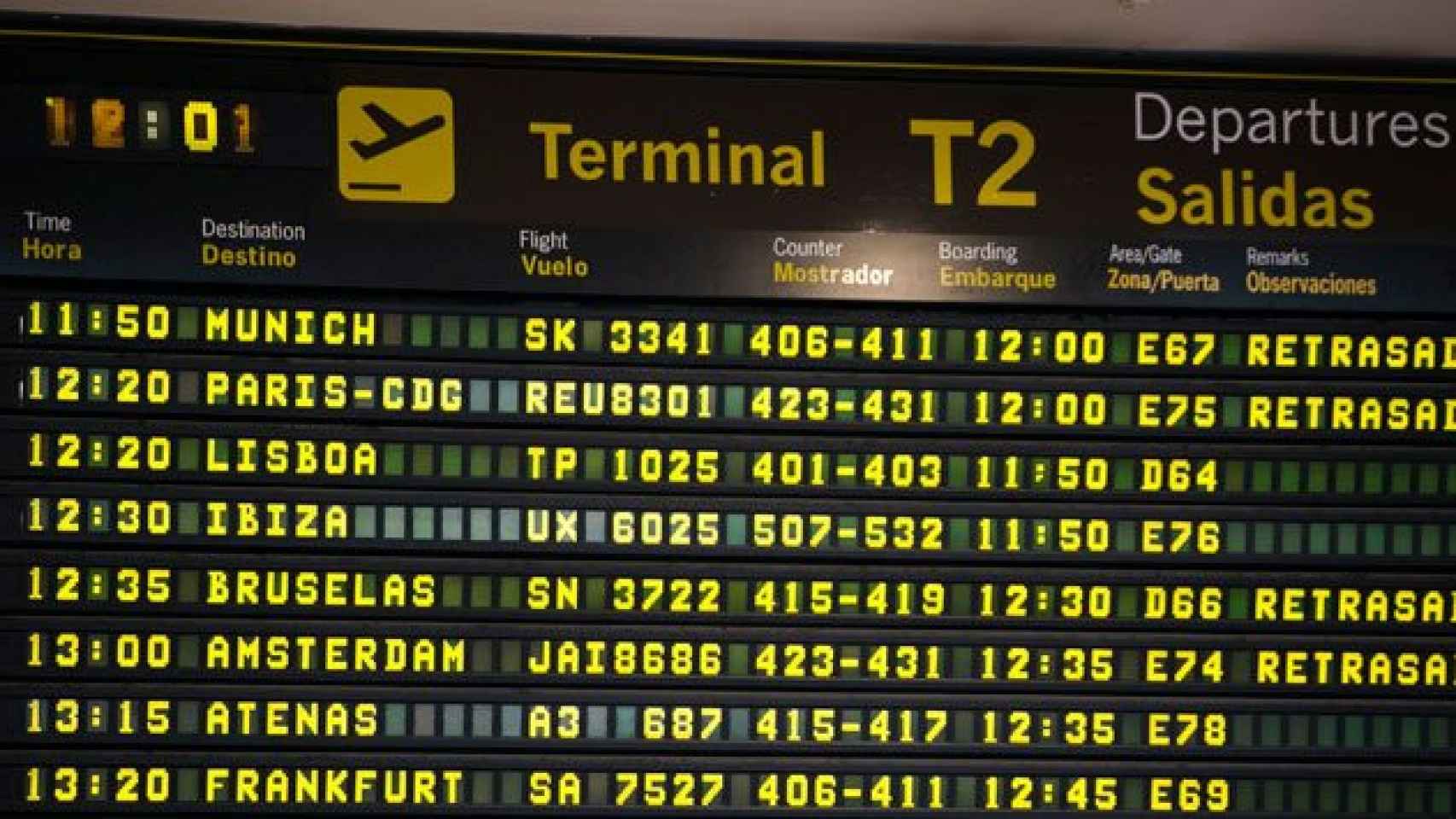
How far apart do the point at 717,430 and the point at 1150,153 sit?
1.42m

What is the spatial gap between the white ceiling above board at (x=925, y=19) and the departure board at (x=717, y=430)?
0.08 meters

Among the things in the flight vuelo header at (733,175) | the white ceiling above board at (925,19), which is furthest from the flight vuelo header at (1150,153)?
the white ceiling above board at (925,19)

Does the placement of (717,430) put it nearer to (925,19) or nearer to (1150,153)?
(925,19)

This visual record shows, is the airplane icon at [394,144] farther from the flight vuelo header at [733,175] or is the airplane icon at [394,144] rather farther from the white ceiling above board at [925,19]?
the white ceiling above board at [925,19]

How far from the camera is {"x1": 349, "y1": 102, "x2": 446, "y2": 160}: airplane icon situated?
543cm

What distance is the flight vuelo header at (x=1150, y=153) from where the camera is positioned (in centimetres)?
548

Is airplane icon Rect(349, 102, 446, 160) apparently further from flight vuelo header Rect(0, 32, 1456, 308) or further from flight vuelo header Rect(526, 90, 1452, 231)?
flight vuelo header Rect(526, 90, 1452, 231)

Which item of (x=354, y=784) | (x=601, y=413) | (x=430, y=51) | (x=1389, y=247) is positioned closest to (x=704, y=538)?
(x=601, y=413)

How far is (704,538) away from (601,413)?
0.44 metres

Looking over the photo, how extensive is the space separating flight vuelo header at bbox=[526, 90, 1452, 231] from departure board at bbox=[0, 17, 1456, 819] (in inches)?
0.5

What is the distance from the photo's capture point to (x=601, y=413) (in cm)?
548

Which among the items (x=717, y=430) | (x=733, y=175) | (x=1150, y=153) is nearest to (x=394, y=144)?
(x=733, y=175)

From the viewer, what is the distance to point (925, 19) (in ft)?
17.5

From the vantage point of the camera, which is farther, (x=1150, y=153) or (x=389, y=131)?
(x=1150, y=153)
